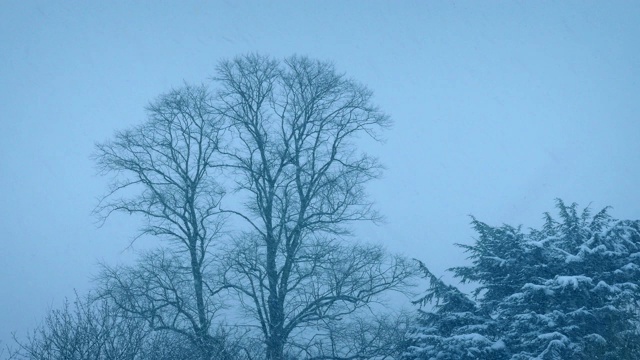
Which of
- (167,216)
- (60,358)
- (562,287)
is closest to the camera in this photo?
(60,358)

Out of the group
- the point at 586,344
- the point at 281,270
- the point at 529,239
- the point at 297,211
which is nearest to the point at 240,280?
the point at 281,270

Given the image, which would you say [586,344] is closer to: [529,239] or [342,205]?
[529,239]

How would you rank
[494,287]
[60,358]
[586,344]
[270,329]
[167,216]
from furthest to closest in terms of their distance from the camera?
[167,216]
[270,329]
[494,287]
[586,344]
[60,358]

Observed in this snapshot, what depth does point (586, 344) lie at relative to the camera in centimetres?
1360

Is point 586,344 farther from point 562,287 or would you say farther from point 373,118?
point 373,118

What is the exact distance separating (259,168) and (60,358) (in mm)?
8505

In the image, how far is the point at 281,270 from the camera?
723 inches

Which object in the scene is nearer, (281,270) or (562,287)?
(562,287)

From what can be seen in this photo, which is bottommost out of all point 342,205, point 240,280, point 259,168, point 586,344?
point 586,344

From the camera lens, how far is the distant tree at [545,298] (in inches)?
542

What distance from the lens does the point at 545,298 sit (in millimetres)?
14852

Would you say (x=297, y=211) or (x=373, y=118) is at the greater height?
(x=373, y=118)

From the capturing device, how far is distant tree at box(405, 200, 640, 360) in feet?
45.2

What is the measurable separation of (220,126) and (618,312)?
12092 mm
